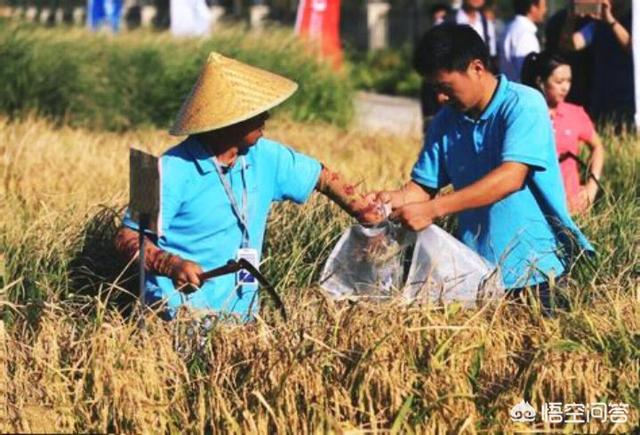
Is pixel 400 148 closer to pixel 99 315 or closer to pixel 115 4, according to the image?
pixel 99 315

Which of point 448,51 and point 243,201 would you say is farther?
point 243,201

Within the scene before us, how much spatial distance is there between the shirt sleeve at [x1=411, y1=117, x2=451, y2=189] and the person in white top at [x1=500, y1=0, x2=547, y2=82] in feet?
14.7

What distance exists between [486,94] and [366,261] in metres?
0.74

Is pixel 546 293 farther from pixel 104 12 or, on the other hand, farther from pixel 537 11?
pixel 104 12

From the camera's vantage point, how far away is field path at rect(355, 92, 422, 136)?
17.1 meters

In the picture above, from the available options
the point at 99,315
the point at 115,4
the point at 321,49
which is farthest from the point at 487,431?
the point at 115,4

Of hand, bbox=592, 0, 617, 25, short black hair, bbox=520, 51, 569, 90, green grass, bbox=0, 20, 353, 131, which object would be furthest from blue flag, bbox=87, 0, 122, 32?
short black hair, bbox=520, 51, 569, 90

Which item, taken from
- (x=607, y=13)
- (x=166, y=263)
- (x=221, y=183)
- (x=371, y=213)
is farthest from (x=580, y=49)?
(x=166, y=263)

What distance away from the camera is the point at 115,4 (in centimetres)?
2344

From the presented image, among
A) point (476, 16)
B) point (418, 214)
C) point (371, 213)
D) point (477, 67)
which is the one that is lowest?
point (476, 16)

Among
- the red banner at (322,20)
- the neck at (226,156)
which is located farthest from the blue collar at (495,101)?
the red banner at (322,20)

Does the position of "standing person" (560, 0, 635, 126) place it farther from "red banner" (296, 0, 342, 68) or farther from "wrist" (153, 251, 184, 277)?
"red banner" (296, 0, 342, 68)

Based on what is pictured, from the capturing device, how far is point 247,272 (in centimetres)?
600

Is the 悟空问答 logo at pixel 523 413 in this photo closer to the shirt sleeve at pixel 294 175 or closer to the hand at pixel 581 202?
the shirt sleeve at pixel 294 175
